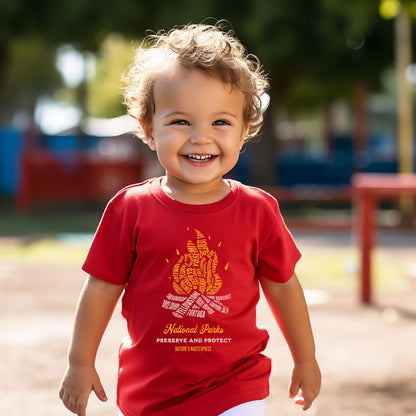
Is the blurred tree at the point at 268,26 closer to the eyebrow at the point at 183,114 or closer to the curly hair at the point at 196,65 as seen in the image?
the curly hair at the point at 196,65

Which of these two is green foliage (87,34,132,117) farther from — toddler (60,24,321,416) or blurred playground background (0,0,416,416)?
toddler (60,24,321,416)

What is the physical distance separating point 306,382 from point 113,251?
0.70 meters

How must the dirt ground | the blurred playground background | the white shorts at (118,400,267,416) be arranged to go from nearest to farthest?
the white shorts at (118,400,267,416) → the dirt ground → the blurred playground background

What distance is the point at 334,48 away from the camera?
16.1m

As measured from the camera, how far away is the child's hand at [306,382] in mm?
2400

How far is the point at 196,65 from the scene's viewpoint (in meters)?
2.25

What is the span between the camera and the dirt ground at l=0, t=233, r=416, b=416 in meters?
3.96

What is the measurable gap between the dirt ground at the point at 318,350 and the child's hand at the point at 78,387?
62.5 inches

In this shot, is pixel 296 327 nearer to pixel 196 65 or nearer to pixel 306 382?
pixel 306 382

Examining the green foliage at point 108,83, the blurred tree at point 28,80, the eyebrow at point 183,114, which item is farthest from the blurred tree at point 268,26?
the green foliage at point 108,83

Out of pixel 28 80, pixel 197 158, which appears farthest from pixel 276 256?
pixel 28 80

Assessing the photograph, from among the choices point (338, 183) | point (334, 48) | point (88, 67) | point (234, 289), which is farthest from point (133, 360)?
point (88, 67)

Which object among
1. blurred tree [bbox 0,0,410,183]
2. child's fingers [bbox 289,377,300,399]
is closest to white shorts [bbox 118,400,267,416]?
child's fingers [bbox 289,377,300,399]

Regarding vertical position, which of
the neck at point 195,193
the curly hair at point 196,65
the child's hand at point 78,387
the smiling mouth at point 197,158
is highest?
the curly hair at point 196,65
